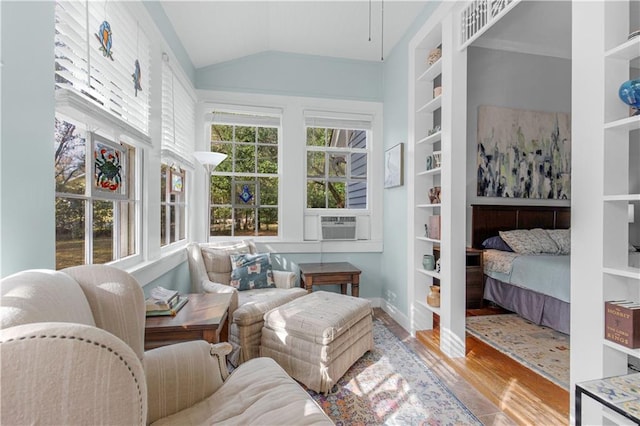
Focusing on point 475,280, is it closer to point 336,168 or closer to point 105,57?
point 336,168

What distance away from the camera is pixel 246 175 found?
12.2 feet

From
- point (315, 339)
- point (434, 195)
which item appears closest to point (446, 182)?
point (434, 195)

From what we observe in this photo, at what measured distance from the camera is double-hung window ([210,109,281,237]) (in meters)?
3.71

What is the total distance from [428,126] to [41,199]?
9.35 ft

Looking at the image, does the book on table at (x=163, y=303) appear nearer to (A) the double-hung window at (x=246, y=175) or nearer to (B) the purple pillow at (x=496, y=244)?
(A) the double-hung window at (x=246, y=175)

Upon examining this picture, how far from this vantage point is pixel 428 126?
9.86ft

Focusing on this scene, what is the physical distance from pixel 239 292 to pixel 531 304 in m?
2.78

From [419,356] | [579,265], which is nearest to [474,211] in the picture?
[419,356]

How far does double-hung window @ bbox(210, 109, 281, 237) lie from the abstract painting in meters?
2.53

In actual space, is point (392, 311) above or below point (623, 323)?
below

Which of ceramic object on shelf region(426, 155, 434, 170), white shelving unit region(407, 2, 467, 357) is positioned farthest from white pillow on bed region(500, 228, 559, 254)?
ceramic object on shelf region(426, 155, 434, 170)

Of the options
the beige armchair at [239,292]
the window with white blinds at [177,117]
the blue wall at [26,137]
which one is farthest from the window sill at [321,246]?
the blue wall at [26,137]

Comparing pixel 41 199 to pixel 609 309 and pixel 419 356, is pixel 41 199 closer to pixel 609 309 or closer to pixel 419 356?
pixel 609 309

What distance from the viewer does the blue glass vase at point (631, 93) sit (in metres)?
1.24
